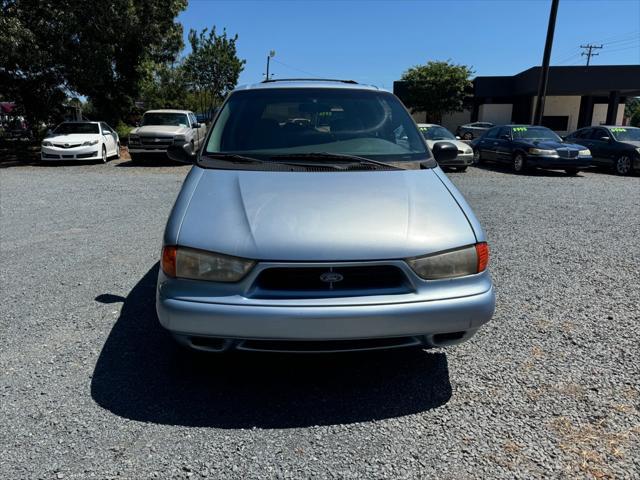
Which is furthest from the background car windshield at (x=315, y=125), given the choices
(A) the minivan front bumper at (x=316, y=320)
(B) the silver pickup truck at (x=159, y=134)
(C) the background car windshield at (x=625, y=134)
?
(C) the background car windshield at (x=625, y=134)

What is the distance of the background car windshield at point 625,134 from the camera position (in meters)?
15.4

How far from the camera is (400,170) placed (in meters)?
3.33

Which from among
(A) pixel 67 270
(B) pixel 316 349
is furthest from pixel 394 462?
(A) pixel 67 270

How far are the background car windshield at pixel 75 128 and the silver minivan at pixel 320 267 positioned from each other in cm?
1578

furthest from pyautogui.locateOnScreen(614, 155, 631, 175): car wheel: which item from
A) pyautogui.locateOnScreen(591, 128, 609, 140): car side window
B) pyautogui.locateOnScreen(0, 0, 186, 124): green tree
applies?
pyautogui.locateOnScreen(0, 0, 186, 124): green tree

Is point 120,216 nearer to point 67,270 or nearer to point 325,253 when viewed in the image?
point 67,270

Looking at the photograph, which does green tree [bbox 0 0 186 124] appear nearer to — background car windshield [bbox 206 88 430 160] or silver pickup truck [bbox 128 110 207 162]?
silver pickup truck [bbox 128 110 207 162]

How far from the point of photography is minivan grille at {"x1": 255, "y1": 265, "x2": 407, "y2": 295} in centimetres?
251

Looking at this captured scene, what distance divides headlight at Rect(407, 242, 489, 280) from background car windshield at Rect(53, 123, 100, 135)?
16.9m

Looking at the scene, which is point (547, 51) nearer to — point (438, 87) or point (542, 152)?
point (542, 152)

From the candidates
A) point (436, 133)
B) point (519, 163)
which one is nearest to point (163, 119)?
point (436, 133)

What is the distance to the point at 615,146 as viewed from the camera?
15211mm

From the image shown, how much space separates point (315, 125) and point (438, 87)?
39548 millimetres

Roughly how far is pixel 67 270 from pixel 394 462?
13.4 ft
